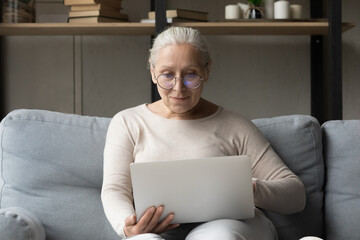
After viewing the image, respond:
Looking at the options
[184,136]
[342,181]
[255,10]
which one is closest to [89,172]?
[184,136]

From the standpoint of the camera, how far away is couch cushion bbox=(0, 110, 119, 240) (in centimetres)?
199

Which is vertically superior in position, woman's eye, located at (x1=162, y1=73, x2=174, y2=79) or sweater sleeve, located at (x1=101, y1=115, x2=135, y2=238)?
woman's eye, located at (x1=162, y1=73, x2=174, y2=79)

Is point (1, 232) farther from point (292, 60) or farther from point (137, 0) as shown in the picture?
point (292, 60)

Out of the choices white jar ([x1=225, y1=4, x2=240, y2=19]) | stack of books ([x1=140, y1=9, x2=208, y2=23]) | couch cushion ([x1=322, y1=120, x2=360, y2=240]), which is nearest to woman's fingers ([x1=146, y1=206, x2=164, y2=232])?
couch cushion ([x1=322, y1=120, x2=360, y2=240])

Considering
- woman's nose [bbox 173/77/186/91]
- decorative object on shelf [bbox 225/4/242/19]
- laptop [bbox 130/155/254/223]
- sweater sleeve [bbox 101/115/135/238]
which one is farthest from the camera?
decorative object on shelf [bbox 225/4/242/19]

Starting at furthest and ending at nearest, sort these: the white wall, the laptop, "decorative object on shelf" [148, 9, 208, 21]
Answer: the white wall → "decorative object on shelf" [148, 9, 208, 21] → the laptop

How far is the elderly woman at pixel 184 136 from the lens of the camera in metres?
1.88

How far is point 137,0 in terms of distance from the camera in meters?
3.37

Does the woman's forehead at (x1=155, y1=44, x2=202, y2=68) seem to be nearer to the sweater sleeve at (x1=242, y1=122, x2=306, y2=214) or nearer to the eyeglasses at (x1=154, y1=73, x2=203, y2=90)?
the eyeglasses at (x1=154, y1=73, x2=203, y2=90)

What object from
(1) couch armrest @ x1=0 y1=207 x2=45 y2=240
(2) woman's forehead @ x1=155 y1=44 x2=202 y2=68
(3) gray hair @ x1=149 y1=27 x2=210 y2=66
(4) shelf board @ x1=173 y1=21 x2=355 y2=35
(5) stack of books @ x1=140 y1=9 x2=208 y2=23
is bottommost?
(1) couch armrest @ x1=0 y1=207 x2=45 y2=240

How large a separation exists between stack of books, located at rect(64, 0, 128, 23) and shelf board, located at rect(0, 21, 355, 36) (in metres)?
0.03

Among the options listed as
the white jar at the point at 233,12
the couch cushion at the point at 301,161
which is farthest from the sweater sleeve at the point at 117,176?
the white jar at the point at 233,12

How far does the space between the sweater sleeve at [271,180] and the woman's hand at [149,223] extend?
1.02ft

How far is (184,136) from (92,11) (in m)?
1.22
